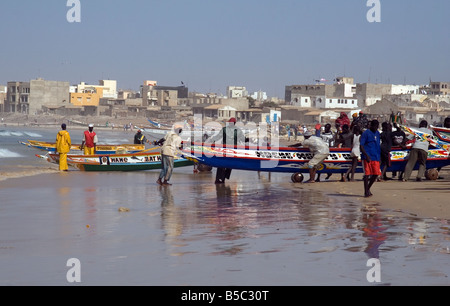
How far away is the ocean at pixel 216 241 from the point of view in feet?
20.7

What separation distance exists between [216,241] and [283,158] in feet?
25.9

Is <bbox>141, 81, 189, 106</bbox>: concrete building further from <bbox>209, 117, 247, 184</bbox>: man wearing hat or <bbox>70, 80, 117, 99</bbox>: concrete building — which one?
<bbox>209, 117, 247, 184</bbox>: man wearing hat

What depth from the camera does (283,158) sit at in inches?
619

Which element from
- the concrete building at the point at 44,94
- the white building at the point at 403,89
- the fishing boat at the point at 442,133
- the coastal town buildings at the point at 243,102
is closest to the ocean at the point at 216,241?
the fishing boat at the point at 442,133

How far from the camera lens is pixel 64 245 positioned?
25.8ft

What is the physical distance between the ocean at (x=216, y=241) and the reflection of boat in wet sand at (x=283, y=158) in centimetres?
227

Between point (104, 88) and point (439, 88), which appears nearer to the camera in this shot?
point (439, 88)

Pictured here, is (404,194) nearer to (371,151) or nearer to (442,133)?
(371,151)

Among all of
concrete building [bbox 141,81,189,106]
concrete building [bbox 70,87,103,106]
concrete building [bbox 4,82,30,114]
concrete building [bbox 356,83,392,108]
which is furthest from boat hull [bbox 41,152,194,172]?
concrete building [bbox 4,82,30,114]

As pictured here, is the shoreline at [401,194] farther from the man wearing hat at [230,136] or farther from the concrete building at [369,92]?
the concrete building at [369,92]

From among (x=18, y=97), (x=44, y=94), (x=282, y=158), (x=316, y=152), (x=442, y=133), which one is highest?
(x=44, y=94)

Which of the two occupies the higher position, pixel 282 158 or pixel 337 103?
pixel 337 103

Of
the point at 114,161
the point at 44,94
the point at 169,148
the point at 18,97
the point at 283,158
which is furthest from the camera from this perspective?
the point at 18,97

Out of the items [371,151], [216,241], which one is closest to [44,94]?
[371,151]
